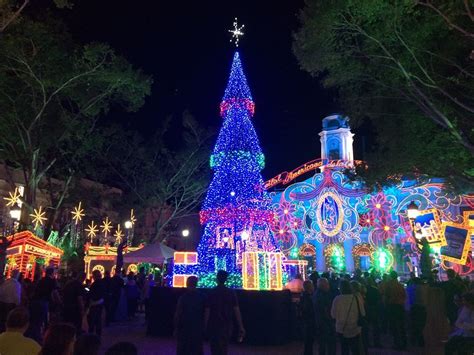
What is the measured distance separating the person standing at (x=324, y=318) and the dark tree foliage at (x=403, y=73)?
6107 millimetres

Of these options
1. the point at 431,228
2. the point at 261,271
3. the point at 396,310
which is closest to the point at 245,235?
the point at 261,271

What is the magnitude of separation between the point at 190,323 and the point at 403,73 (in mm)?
9174

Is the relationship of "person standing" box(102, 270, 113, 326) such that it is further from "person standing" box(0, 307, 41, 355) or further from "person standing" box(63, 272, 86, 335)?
"person standing" box(0, 307, 41, 355)

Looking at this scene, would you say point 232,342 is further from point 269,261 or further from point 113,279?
point 113,279

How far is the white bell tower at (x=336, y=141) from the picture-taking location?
38656mm

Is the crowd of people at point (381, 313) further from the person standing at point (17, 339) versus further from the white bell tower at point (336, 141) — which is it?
the white bell tower at point (336, 141)

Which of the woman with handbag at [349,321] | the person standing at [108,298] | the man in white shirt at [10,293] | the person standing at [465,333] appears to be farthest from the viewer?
the person standing at [108,298]

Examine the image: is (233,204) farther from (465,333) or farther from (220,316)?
(465,333)

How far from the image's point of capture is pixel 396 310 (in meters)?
10.3

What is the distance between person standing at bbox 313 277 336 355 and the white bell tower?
103 feet

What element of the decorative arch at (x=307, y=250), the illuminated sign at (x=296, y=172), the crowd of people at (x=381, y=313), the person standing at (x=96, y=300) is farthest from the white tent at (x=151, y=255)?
the decorative arch at (x=307, y=250)

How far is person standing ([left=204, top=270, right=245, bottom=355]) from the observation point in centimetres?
646

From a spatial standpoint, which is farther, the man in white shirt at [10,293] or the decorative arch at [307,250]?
the decorative arch at [307,250]

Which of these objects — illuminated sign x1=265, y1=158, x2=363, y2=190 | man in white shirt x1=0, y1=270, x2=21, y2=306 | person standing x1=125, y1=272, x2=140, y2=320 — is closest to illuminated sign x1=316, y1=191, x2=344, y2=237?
illuminated sign x1=265, y1=158, x2=363, y2=190
